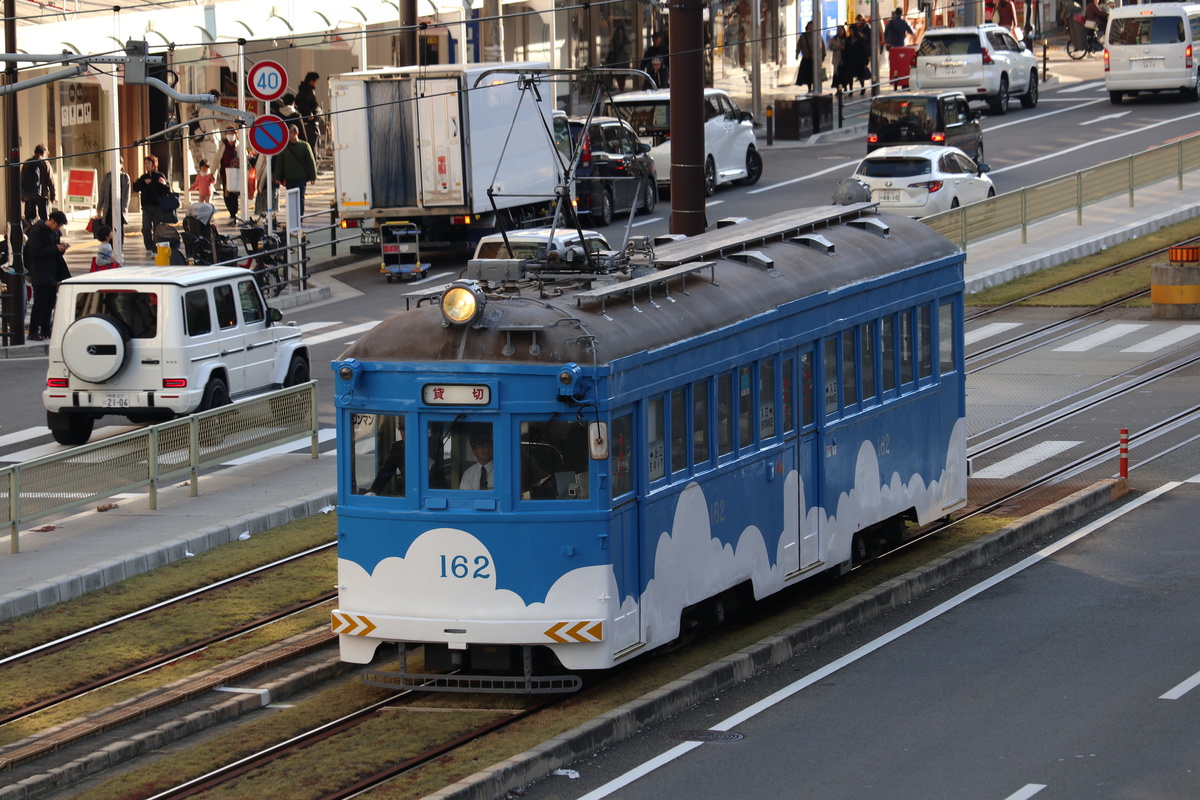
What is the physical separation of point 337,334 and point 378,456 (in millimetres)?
15962

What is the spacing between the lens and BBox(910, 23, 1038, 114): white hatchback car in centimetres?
4638

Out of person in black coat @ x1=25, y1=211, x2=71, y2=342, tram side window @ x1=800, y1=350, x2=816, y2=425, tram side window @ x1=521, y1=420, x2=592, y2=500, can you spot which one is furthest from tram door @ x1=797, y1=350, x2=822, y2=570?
person in black coat @ x1=25, y1=211, x2=71, y2=342

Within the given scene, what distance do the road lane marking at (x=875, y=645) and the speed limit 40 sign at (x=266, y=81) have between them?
1569 centimetres

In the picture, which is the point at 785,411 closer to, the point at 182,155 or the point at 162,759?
the point at 162,759

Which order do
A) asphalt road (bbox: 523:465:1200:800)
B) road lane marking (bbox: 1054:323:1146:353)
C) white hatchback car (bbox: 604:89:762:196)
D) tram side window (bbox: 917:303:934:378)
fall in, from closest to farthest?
asphalt road (bbox: 523:465:1200:800) < tram side window (bbox: 917:303:934:378) < road lane marking (bbox: 1054:323:1146:353) < white hatchback car (bbox: 604:89:762:196)

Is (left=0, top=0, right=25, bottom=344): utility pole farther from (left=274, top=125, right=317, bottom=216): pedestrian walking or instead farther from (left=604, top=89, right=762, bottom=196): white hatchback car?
(left=604, top=89, right=762, bottom=196): white hatchback car

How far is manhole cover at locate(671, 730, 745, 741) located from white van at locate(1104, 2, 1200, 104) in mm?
39521

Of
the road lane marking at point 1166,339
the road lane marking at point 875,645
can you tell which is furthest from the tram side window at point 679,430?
the road lane marking at point 1166,339

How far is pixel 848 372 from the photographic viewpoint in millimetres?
14695

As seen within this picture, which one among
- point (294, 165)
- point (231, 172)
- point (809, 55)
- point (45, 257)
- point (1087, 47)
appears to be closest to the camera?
point (45, 257)

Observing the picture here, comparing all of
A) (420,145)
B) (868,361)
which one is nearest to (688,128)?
(868,361)

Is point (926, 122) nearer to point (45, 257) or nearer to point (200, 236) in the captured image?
point (200, 236)

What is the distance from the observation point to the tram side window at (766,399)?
527 inches

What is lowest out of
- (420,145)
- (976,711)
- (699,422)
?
(976,711)
